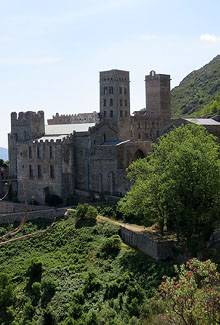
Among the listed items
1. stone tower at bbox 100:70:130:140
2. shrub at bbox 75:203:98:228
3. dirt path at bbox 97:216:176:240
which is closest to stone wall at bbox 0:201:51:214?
shrub at bbox 75:203:98:228

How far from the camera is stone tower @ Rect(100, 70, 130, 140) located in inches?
2500

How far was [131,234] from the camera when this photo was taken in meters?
40.9

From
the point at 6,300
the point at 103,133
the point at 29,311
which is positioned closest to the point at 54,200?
the point at 103,133

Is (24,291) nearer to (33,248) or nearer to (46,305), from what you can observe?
(46,305)

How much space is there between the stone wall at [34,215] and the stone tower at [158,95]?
33.4m

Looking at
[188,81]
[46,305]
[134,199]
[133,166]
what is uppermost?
[188,81]

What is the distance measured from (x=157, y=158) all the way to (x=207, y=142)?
465 cm

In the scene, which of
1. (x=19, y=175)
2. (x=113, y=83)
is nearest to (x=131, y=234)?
(x=19, y=175)

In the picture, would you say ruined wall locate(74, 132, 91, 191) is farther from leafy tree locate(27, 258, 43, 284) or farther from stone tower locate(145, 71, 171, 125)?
stone tower locate(145, 71, 171, 125)

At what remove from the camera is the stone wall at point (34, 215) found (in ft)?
174

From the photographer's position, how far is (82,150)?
5819cm

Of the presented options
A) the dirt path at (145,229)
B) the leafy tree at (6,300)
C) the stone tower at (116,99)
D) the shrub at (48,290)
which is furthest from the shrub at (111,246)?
the stone tower at (116,99)

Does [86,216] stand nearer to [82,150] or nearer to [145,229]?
[145,229]

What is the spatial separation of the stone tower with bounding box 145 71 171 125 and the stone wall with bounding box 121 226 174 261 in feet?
138
